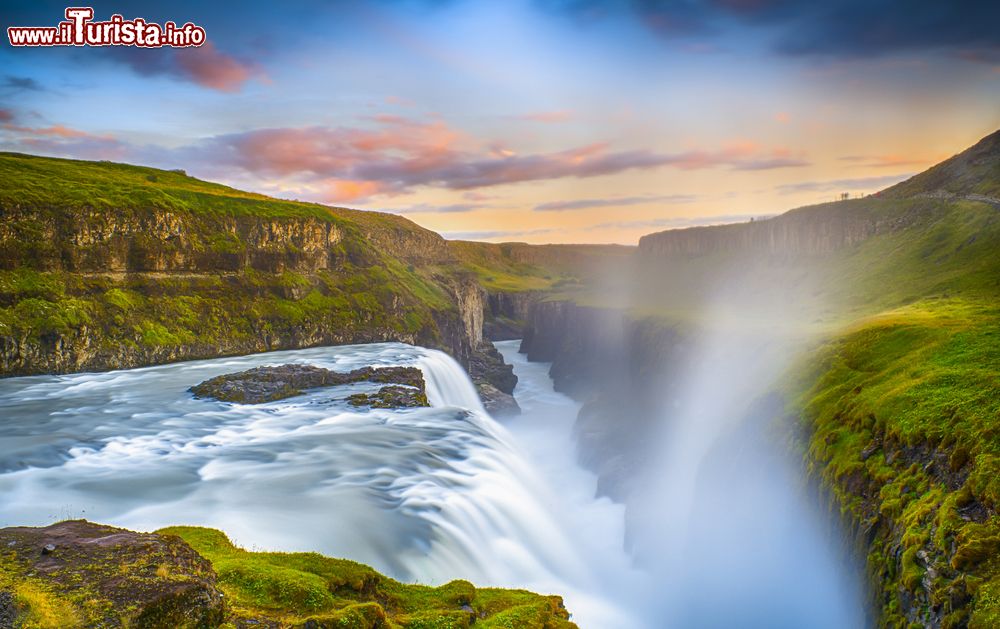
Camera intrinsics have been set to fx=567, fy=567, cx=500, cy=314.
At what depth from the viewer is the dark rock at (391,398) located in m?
43.8

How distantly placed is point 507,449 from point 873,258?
8540 centimetres

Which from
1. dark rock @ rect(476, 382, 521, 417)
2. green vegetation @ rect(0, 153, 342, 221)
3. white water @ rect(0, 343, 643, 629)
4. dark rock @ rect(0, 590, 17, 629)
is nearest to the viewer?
dark rock @ rect(0, 590, 17, 629)

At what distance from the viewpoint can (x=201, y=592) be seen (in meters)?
10.7

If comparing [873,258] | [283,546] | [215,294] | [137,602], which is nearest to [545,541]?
[283,546]

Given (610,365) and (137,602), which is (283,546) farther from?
(610,365)

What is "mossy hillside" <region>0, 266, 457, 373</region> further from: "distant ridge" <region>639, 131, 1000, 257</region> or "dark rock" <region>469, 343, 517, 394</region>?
"distant ridge" <region>639, 131, 1000, 257</region>

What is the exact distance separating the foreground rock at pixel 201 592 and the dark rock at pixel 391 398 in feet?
90.4

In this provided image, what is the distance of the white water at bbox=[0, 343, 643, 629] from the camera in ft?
70.9

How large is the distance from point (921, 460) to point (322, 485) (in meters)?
23.6

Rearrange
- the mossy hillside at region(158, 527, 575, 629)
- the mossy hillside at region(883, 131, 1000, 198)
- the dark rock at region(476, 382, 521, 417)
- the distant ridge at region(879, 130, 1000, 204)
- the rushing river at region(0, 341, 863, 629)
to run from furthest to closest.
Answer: the mossy hillside at region(883, 131, 1000, 198), the distant ridge at region(879, 130, 1000, 204), the dark rock at region(476, 382, 521, 417), the rushing river at region(0, 341, 863, 629), the mossy hillside at region(158, 527, 575, 629)

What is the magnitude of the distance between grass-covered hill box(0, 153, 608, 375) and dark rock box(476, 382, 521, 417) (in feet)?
67.4

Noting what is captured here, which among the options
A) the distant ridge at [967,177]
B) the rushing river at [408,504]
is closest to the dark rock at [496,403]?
the rushing river at [408,504]

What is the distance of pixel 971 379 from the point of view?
21.1 meters

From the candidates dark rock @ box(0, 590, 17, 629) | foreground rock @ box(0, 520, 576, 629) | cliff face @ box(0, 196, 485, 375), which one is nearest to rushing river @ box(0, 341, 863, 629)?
foreground rock @ box(0, 520, 576, 629)
